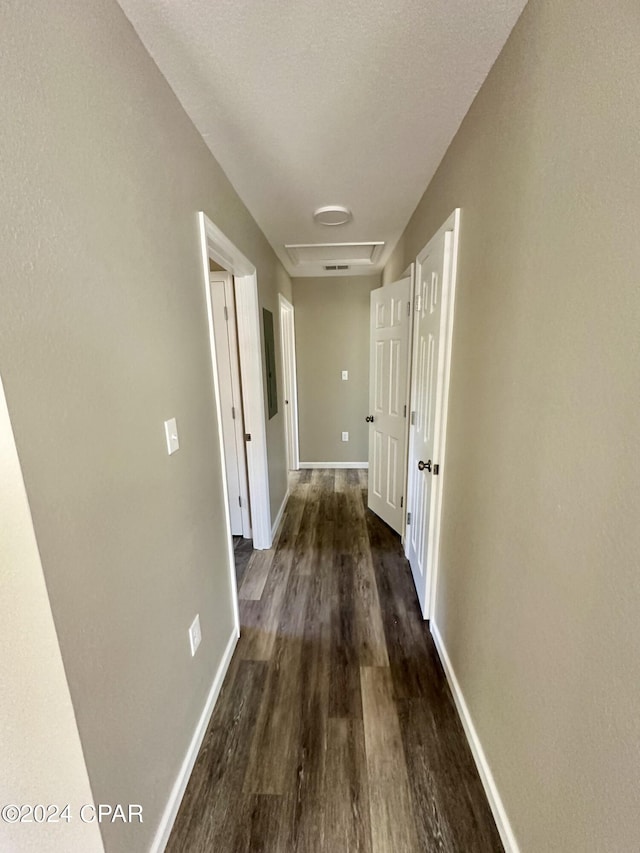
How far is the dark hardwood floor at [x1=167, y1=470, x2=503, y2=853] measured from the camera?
1.12 meters

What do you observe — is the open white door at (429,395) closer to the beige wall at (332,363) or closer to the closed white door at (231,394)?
the closed white door at (231,394)

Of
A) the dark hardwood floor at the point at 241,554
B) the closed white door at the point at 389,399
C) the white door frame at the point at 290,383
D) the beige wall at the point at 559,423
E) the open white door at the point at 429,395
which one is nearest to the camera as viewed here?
the beige wall at the point at 559,423

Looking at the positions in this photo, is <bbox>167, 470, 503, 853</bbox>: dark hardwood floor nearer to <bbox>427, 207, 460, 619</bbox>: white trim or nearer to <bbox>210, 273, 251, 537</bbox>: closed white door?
<bbox>427, 207, 460, 619</bbox>: white trim

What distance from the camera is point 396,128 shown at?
1.44 metres

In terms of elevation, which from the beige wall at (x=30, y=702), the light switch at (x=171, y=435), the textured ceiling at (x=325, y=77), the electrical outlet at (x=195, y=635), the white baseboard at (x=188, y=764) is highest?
the textured ceiling at (x=325, y=77)

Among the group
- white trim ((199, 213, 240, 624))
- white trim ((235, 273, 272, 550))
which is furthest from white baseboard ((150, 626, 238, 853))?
white trim ((235, 273, 272, 550))

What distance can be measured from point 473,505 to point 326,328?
10.7ft

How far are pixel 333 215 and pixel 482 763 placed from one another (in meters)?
2.81

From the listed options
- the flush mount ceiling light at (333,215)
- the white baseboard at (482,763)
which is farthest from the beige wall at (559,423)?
the flush mount ceiling light at (333,215)

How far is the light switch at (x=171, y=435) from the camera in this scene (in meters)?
1.18

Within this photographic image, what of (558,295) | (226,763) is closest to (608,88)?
(558,295)

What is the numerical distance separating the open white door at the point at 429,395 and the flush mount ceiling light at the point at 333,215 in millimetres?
584

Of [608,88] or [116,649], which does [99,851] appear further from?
[608,88]

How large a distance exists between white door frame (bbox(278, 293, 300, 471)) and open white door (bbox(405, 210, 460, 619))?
187 centimetres
